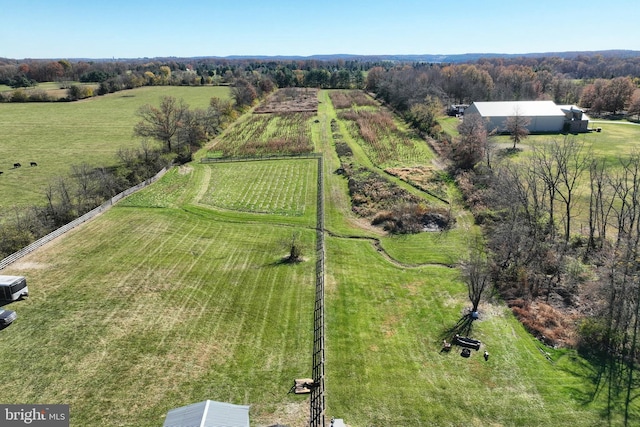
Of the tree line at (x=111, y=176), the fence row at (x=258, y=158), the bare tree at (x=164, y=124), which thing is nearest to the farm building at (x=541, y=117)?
the fence row at (x=258, y=158)

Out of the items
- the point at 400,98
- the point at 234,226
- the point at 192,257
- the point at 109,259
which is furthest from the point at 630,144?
the point at 109,259

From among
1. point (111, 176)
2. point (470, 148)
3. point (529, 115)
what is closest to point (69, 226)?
point (111, 176)

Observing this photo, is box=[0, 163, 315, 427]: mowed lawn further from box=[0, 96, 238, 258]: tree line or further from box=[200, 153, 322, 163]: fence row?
box=[200, 153, 322, 163]: fence row

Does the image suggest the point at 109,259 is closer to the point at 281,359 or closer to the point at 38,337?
the point at 38,337

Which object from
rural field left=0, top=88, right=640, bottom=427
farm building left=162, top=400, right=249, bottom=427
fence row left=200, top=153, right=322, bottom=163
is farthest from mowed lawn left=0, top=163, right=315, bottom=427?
fence row left=200, top=153, right=322, bottom=163

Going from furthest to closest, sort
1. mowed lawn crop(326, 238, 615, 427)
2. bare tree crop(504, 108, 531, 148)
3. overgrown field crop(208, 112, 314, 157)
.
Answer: overgrown field crop(208, 112, 314, 157)
bare tree crop(504, 108, 531, 148)
mowed lawn crop(326, 238, 615, 427)
